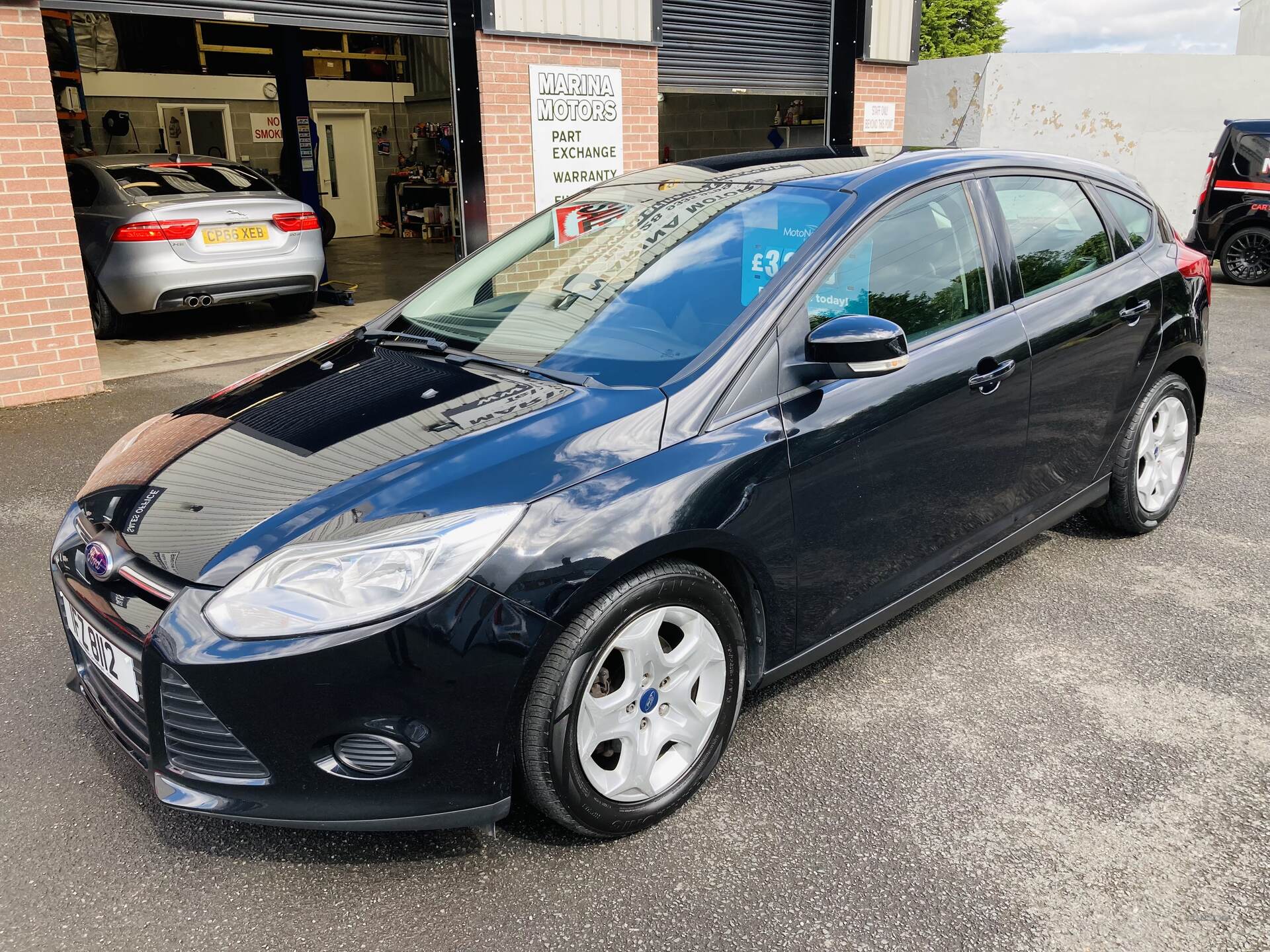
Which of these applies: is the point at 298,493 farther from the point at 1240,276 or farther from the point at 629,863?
the point at 1240,276

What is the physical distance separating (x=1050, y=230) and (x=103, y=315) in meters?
8.15

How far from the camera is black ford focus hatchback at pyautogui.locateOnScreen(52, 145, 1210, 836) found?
2.16 m

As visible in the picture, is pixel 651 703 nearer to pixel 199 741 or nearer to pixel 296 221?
pixel 199 741

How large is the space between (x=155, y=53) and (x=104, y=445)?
15.3 metres

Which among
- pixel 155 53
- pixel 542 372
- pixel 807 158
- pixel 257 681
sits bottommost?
pixel 257 681

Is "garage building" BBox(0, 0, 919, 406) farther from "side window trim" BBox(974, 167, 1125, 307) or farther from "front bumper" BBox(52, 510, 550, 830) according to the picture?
"side window trim" BBox(974, 167, 1125, 307)

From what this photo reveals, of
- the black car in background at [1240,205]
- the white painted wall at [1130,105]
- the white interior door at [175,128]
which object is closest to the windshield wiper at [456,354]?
the black car in background at [1240,205]

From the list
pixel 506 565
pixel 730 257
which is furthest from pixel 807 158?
pixel 506 565

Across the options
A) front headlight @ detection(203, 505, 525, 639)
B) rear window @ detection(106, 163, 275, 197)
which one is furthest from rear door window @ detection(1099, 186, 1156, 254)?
rear window @ detection(106, 163, 275, 197)

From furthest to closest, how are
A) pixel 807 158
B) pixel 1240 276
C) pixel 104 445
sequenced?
pixel 1240 276 < pixel 104 445 < pixel 807 158

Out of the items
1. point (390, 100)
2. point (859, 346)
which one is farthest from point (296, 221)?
point (390, 100)

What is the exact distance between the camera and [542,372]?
2773mm

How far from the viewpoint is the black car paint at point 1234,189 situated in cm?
1206

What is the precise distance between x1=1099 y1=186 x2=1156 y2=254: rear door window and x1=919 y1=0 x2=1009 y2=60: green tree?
5239 cm
